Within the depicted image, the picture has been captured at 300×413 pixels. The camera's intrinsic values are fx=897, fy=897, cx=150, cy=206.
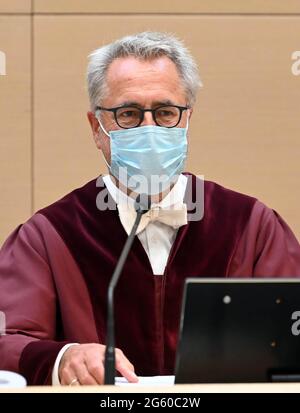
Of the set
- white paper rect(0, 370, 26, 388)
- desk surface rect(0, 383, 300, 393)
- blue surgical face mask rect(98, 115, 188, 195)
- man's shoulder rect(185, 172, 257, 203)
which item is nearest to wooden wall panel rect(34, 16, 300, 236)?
man's shoulder rect(185, 172, 257, 203)

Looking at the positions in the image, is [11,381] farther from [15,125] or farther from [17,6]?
[17,6]

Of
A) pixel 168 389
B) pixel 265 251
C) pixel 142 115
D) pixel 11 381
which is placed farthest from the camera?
pixel 265 251

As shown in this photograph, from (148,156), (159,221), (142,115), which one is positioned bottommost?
(159,221)

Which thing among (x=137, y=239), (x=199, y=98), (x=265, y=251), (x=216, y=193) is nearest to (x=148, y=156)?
(x=137, y=239)

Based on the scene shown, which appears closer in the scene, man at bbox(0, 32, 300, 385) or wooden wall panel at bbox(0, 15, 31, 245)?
man at bbox(0, 32, 300, 385)

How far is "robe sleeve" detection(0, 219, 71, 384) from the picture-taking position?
2508mm

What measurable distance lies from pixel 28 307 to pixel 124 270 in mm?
342

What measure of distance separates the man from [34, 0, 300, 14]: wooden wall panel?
0.65 metres

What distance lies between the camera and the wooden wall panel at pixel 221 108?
366cm

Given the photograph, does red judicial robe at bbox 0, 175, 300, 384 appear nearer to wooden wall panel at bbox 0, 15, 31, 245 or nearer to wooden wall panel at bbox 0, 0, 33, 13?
wooden wall panel at bbox 0, 15, 31, 245

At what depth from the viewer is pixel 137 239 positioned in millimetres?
2945

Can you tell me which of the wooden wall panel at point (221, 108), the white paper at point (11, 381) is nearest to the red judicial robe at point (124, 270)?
the wooden wall panel at point (221, 108)
